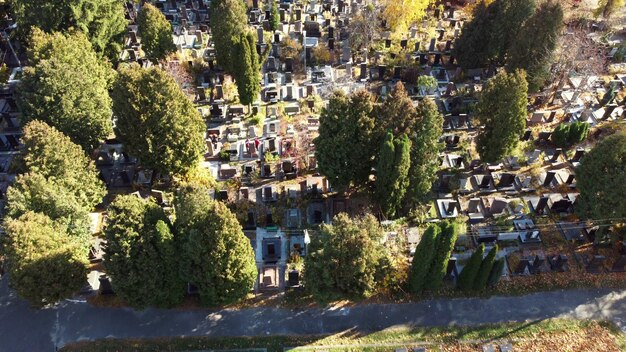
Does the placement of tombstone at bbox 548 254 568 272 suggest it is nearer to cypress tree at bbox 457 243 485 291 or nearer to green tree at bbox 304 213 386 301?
cypress tree at bbox 457 243 485 291

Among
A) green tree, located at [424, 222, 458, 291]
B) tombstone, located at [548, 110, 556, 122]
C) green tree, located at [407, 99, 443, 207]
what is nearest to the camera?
green tree, located at [424, 222, 458, 291]

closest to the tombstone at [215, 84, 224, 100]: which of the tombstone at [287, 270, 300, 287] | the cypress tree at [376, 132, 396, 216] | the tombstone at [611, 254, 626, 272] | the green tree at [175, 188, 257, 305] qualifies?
the green tree at [175, 188, 257, 305]

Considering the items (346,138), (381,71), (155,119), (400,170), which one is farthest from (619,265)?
(155,119)

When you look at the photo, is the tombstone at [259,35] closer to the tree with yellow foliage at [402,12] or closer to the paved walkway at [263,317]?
the tree with yellow foliage at [402,12]

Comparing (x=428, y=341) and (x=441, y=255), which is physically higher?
(x=441, y=255)

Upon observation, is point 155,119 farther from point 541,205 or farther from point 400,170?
point 541,205

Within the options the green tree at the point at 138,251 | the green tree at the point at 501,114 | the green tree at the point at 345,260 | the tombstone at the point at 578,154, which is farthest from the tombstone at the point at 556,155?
the green tree at the point at 138,251

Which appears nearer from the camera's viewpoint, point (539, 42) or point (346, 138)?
point (346, 138)
